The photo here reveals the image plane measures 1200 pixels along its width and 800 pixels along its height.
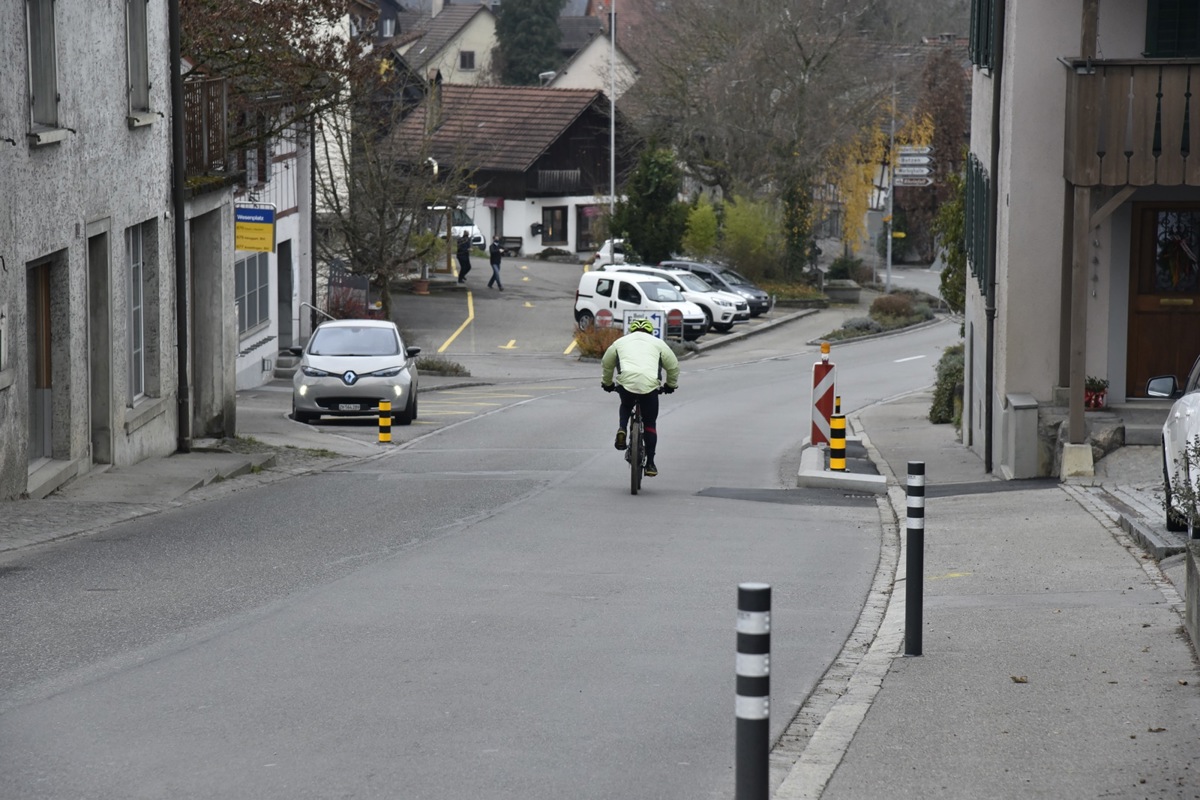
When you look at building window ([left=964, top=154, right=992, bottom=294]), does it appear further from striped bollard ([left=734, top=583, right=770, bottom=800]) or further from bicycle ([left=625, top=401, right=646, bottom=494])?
striped bollard ([left=734, top=583, right=770, bottom=800])

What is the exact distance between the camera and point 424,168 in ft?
147

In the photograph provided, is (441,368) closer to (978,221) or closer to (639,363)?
(978,221)

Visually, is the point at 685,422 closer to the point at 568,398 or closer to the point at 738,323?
the point at 568,398

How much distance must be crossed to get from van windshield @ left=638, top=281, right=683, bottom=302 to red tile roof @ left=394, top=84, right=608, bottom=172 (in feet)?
82.2

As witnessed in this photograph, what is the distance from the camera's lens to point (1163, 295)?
17234 mm

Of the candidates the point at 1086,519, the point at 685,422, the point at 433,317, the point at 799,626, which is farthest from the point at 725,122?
the point at 799,626

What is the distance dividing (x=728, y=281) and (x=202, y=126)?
34.7 meters

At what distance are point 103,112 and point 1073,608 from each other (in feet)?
35.9

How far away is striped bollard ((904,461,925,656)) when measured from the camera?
27.0ft

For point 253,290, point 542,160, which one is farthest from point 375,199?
point 542,160

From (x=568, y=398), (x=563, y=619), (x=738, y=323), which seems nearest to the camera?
(x=563, y=619)

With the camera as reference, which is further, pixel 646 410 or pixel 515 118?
pixel 515 118

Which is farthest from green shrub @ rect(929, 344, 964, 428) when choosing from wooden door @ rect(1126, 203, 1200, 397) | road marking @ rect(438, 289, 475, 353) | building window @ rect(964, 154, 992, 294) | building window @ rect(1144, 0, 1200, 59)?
road marking @ rect(438, 289, 475, 353)

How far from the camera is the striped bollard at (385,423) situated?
22172mm
